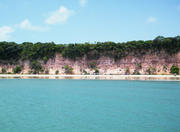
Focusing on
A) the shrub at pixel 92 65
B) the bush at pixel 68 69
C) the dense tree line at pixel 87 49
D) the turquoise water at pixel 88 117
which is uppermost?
the dense tree line at pixel 87 49

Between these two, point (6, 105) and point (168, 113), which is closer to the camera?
point (168, 113)

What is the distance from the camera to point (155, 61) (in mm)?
65062

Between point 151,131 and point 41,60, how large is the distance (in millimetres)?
63200

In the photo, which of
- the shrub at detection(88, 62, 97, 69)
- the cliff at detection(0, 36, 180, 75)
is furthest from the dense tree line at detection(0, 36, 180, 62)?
the shrub at detection(88, 62, 97, 69)

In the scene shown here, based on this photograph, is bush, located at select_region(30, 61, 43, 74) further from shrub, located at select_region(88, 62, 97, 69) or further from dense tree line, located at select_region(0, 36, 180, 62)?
shrub, located at select_region(88, 62, 97, 69)

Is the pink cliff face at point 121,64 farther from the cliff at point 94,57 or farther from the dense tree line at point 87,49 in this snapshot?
the dense tree line at point 87,49

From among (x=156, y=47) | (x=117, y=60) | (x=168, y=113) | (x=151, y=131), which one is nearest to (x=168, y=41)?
(x=156, y=47)

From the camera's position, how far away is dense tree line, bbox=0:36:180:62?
213 ft

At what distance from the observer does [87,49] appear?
6994cm

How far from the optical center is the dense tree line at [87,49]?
64938 mm

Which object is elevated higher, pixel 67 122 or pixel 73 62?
pixel 73 62

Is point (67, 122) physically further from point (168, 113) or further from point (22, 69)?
point (22, 69)

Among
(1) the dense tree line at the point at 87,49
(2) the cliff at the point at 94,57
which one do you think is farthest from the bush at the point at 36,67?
(1) the dense tree line at the point at 87,49

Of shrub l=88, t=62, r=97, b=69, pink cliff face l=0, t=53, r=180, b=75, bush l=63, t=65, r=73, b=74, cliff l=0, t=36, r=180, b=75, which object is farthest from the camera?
shrub l=88, t=62, r=97, b=69
